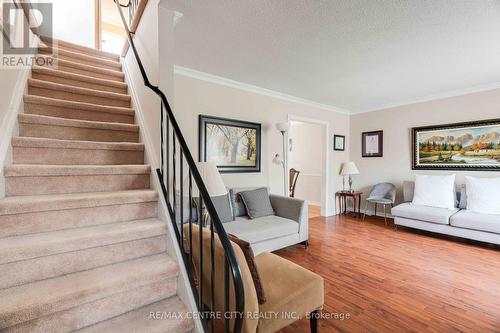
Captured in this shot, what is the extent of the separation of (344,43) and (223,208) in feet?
7.59

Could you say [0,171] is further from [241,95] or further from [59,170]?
[241,95]

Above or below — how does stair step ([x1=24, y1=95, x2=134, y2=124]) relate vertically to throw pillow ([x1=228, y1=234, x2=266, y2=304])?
above

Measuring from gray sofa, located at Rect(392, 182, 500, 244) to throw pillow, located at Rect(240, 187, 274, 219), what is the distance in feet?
7.62

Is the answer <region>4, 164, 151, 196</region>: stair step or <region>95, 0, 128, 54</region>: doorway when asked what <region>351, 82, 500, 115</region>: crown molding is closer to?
<region>4, 164, 151, 196</region>: stair step

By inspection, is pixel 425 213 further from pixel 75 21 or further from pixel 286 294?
pixel 75 21

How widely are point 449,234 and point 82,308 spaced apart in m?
4.47

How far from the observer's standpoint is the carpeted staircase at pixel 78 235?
44.2 inches

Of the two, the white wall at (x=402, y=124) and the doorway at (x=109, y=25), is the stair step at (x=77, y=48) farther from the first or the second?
the white wall at (x=402, y=124)

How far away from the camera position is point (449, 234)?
3.49 metres

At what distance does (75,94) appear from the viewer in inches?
92.4

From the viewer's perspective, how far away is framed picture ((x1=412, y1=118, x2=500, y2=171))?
12.1 feet

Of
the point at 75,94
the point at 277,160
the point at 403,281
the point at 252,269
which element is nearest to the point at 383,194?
the point at 277,160

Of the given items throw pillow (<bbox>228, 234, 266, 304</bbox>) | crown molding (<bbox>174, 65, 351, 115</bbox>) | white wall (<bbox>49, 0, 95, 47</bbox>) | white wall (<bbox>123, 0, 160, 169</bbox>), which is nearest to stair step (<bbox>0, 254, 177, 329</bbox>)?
throw pillow (<bbox>228, 234, 266, 304</bbox>)

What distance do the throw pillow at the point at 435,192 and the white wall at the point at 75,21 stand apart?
640cm
